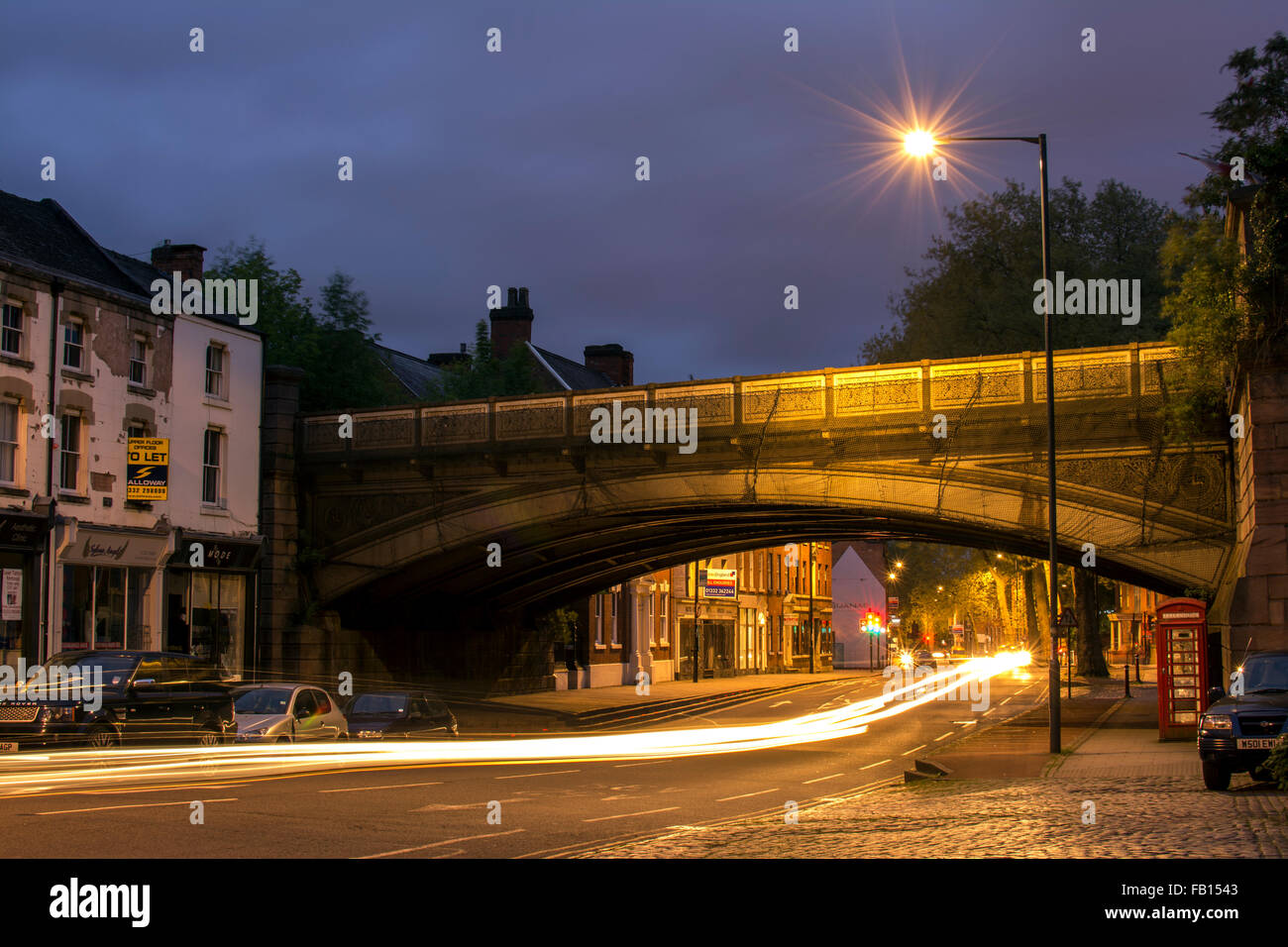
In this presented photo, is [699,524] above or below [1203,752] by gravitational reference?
above

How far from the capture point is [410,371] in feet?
204

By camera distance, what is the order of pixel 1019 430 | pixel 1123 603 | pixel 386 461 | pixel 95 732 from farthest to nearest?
pixel 1123 603 → pixel 386 461 → pixel 1019 430 → pixel 95 732

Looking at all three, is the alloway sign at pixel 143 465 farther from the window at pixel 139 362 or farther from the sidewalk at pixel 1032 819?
the sidewalk at pixel 1032 819

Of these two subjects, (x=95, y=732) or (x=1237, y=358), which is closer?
(x=95, y=732)

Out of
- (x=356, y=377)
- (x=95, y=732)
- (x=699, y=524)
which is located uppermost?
(x=356, y=377)

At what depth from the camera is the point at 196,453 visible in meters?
36.8

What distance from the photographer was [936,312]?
51.8 meters

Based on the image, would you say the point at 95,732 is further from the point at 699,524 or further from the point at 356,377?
the point at 356,377

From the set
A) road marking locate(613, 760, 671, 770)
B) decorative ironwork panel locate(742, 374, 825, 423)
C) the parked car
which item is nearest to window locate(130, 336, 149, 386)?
the parked car

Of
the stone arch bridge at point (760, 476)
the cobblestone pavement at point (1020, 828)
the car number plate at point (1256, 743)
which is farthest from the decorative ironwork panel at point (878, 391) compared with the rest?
the car number plate at point (1256, 743)

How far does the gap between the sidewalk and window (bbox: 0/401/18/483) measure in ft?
68.8
